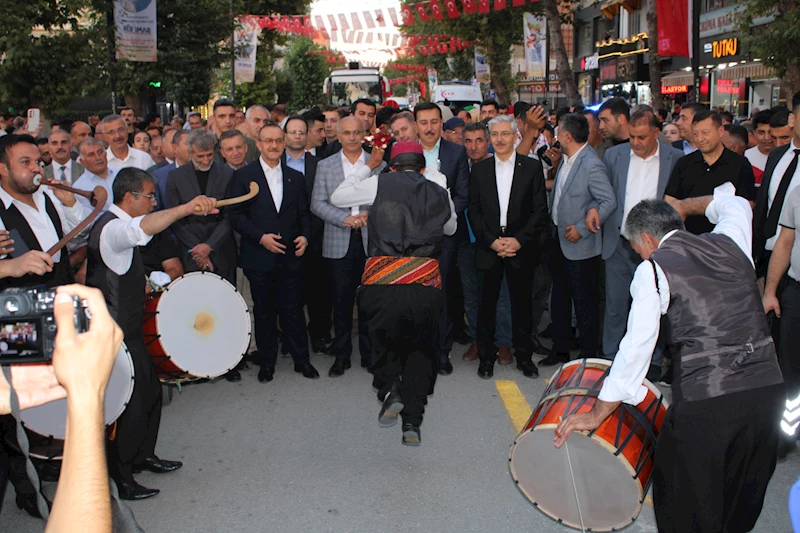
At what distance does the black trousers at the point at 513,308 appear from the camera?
6797 mm

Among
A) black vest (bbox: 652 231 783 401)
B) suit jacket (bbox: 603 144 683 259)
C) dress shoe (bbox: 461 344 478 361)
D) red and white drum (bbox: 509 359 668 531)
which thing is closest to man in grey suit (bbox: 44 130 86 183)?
dress shoe (bbox: 461 344 478 361)

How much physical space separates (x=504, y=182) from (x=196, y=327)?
113 inches

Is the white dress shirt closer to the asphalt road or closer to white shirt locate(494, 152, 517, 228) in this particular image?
white shirt locate(494, 152, 517, 228)

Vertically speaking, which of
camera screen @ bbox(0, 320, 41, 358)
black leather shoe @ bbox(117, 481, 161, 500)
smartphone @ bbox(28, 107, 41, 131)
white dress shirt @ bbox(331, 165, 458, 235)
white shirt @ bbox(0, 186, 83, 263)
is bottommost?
black leather shoe @ bbox(117, 481, 161, 500)

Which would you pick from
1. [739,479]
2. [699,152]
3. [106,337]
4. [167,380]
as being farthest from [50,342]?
[699,152]

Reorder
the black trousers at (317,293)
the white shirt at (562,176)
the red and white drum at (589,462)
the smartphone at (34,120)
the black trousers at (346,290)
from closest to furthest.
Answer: the red and white drum at (589,462), the white shirt at (562,176), the black trousers at (346,290), the black trousers at (317,293), the smartphone at (34,120)

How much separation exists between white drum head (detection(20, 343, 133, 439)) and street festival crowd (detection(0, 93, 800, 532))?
0.27m

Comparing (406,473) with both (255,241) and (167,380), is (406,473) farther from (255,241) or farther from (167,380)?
(255,241)

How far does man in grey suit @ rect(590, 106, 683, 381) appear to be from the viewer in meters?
6.55

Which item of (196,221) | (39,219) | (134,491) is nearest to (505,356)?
(196,221)

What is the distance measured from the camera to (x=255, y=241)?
668 cm

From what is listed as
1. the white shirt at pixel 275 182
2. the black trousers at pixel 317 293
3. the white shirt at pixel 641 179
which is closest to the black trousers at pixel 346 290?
the black trousers at pixel 317 293

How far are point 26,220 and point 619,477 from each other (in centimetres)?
379

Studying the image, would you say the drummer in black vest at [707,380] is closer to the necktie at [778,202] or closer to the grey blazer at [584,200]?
the necktie at [778,202]
